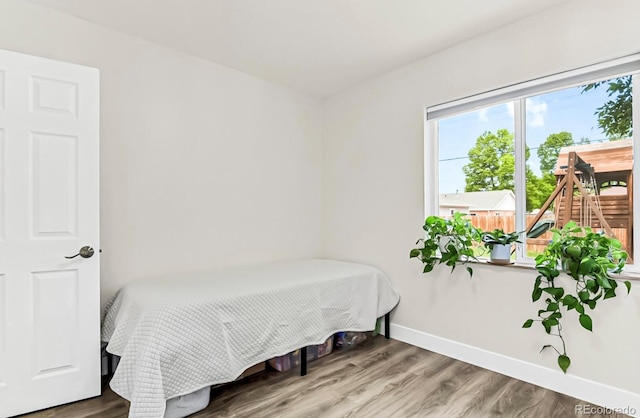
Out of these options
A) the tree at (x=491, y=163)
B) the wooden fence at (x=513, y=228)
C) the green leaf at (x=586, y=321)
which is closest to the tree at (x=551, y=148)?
the tree at (x=491, y=163)

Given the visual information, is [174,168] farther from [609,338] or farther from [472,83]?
[609,338]

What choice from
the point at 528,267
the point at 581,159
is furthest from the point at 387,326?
the point at 581,159

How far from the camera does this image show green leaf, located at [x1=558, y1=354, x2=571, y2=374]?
81.9 inches

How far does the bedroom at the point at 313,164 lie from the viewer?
211 cm

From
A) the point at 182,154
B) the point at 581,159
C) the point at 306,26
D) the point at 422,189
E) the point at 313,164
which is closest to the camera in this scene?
the point at 581,159

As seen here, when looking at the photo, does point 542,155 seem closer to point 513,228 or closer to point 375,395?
point 513,228

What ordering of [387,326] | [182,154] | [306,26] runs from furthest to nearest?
1. [387,326]
2. [182,154]
3. [306,26]

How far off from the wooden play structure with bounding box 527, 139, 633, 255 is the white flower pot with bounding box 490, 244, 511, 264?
0.22m

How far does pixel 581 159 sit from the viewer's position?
218cm

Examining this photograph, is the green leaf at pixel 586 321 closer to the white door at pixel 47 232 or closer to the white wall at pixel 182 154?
the white wall at pixel 182 154

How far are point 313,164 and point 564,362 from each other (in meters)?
2.62

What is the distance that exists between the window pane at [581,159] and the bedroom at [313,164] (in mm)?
222

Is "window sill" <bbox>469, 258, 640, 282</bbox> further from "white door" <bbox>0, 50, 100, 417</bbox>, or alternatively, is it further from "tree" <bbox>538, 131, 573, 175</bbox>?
"white door" <bbox>0, 50, 100, 417</bbox>

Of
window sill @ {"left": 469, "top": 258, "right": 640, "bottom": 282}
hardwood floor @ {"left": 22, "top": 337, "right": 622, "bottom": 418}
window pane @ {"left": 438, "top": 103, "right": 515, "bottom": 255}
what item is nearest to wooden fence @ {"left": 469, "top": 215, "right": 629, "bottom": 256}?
window pane @ {"left": 438, "top": 103, "right": 515, "bottom": 255}
